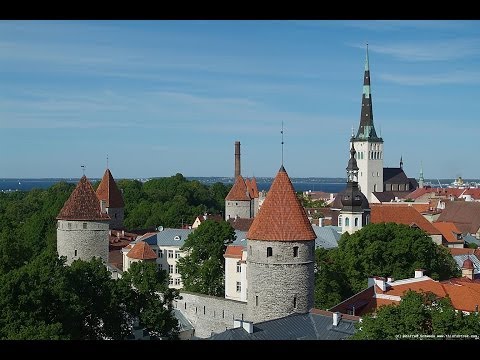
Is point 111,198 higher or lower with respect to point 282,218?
higher

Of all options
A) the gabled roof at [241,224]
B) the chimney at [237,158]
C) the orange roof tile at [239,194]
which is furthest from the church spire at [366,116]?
the gabled roof at [241,224]

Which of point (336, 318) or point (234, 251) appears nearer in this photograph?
point (336, 318)

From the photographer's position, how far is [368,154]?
79125mm

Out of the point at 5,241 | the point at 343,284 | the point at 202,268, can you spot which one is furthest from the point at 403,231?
the point at 5,241

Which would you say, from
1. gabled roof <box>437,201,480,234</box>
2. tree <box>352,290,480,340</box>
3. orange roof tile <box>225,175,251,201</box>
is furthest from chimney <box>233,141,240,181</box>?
tree <box>352,290,480,340</box>

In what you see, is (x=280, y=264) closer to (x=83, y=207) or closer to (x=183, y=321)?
(x=183, y=321)

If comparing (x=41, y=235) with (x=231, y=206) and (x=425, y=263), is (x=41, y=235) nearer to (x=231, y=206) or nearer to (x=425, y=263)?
(x=231, y=206)

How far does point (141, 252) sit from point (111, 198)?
9.61 m

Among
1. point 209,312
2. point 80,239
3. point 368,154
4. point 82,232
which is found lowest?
point 209,312

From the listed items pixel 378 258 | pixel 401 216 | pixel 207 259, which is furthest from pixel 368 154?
pixel 378 258
